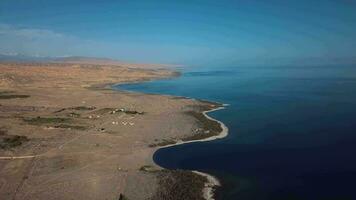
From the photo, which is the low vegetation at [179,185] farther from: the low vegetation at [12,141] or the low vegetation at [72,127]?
the low vegetation at [72,127]

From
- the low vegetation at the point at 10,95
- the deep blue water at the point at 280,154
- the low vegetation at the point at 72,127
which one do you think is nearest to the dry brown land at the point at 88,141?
the low vegetation at the point at 72,127

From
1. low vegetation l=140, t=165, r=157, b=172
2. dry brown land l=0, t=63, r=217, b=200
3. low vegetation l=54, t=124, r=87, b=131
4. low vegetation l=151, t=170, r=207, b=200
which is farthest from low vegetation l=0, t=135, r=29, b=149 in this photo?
low vegetation l=151, t=170, r=207, b=200

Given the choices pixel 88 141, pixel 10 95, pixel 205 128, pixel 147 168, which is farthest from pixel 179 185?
pixel 10 95

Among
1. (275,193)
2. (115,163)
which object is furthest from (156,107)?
(275,193)

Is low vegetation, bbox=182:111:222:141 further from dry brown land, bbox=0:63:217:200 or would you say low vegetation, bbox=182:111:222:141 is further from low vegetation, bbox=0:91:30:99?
low vegetation, bbox=0:91:30:99

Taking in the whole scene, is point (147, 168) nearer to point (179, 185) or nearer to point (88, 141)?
point (179, 185)

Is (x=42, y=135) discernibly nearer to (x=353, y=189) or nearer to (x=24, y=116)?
(x=24, y=116)
